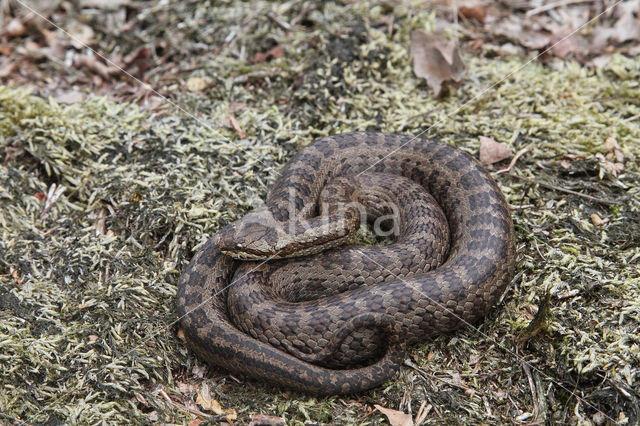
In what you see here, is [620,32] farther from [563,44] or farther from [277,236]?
[277,236]

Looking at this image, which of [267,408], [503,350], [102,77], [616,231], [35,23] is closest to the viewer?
[267,408]

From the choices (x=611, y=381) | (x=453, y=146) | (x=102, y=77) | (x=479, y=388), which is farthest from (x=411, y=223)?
(x=102, y=77)

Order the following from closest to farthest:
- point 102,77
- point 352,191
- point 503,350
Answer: point 503,350 → point 352,191 → point 102,77

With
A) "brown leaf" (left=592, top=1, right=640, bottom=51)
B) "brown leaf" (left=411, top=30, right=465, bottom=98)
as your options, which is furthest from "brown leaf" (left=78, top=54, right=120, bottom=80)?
"brown leaf" (left=592, top=1, right=640, bottom=51)

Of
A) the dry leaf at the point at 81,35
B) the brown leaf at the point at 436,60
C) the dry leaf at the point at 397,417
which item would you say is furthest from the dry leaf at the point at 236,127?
the dry leaf at the point at 397,417

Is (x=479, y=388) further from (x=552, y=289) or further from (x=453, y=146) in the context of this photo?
(x=453, y=146)

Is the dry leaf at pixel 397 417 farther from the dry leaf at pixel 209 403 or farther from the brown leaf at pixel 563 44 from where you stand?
the brown leaf at pixel 563 44
